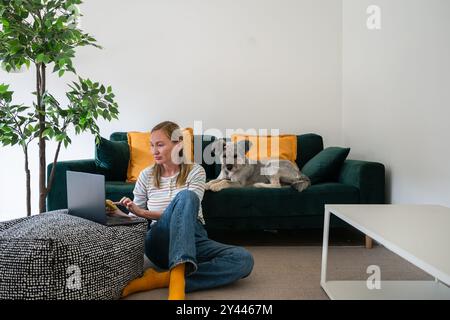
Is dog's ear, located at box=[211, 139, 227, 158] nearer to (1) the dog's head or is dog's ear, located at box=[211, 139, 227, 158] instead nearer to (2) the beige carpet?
(1) the dog's head

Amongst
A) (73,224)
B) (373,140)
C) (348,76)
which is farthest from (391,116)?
(73,224)

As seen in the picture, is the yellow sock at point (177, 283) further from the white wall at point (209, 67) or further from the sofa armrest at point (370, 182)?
the white wall at point (209, 67)

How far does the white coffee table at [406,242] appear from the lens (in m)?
0.98

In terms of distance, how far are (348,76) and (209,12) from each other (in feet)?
4.94

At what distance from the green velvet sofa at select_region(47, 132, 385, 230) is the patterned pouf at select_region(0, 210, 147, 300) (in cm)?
93

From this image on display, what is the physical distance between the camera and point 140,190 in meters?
1.97

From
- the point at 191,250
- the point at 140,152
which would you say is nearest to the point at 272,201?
the point at 191,250

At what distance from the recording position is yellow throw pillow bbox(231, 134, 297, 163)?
310 cm

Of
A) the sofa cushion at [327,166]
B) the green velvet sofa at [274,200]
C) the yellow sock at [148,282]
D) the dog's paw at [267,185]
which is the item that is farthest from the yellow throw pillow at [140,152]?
the yellow sock at [148,282]

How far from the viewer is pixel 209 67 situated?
139 inches

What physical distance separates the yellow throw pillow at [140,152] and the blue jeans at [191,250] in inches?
45.3

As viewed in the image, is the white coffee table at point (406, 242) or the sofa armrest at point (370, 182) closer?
the white coffee table at point (406, 242)

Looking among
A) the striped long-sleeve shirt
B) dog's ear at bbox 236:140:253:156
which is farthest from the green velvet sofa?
the striped long-sleeve shirt

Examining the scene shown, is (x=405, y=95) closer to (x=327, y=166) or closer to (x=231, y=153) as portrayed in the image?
(x=327, y=166)
